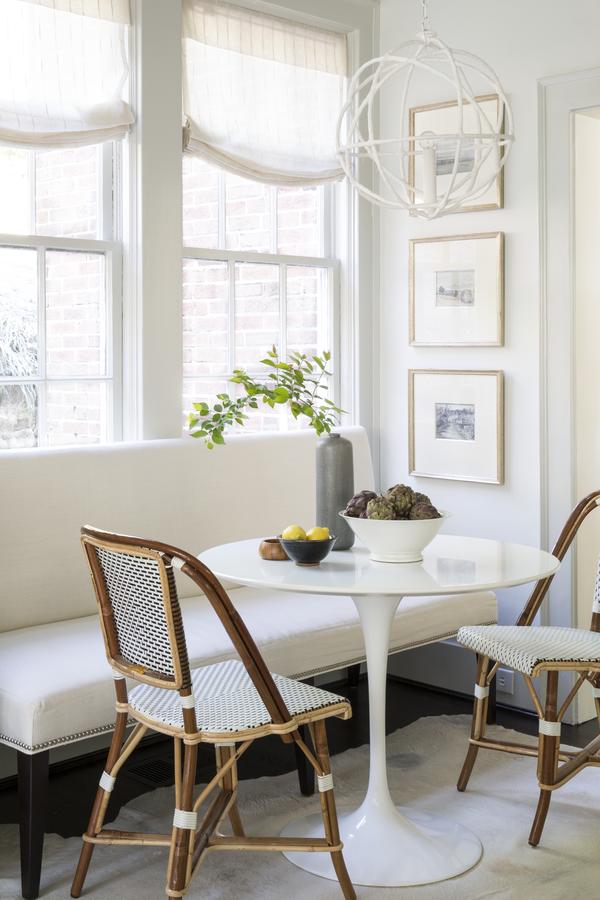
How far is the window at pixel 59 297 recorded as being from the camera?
→ 340 cm

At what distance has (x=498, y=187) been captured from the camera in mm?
3943

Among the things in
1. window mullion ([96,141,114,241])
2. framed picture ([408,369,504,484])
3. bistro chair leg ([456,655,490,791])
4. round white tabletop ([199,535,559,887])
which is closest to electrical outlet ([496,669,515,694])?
framed picture ([408,369,504,484])

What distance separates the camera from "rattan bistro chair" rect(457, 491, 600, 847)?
2797mm

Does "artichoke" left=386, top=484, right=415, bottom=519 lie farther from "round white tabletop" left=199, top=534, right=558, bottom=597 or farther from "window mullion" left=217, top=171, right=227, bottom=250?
"window mullion" left=217, top=171, right=227, bottom=250

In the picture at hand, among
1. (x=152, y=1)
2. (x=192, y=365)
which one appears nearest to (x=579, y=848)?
(x=192, y=365)

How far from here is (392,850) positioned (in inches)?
106

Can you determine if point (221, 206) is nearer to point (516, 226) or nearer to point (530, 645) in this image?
point (516, 226)

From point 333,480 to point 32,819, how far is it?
46.2 inches

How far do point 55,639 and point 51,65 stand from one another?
180 cm

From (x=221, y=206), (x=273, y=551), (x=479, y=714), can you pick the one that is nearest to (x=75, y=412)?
(x=221, y=206)

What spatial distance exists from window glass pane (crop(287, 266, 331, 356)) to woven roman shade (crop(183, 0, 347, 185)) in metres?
0.38

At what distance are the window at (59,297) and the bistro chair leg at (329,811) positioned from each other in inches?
60.4

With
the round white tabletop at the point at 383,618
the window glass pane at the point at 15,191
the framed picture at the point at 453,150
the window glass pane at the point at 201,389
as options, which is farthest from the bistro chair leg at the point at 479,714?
the window glass pane at the point at 15,191

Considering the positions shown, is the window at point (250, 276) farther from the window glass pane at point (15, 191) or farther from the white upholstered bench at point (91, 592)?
the window glass pane at point (15, 191)
